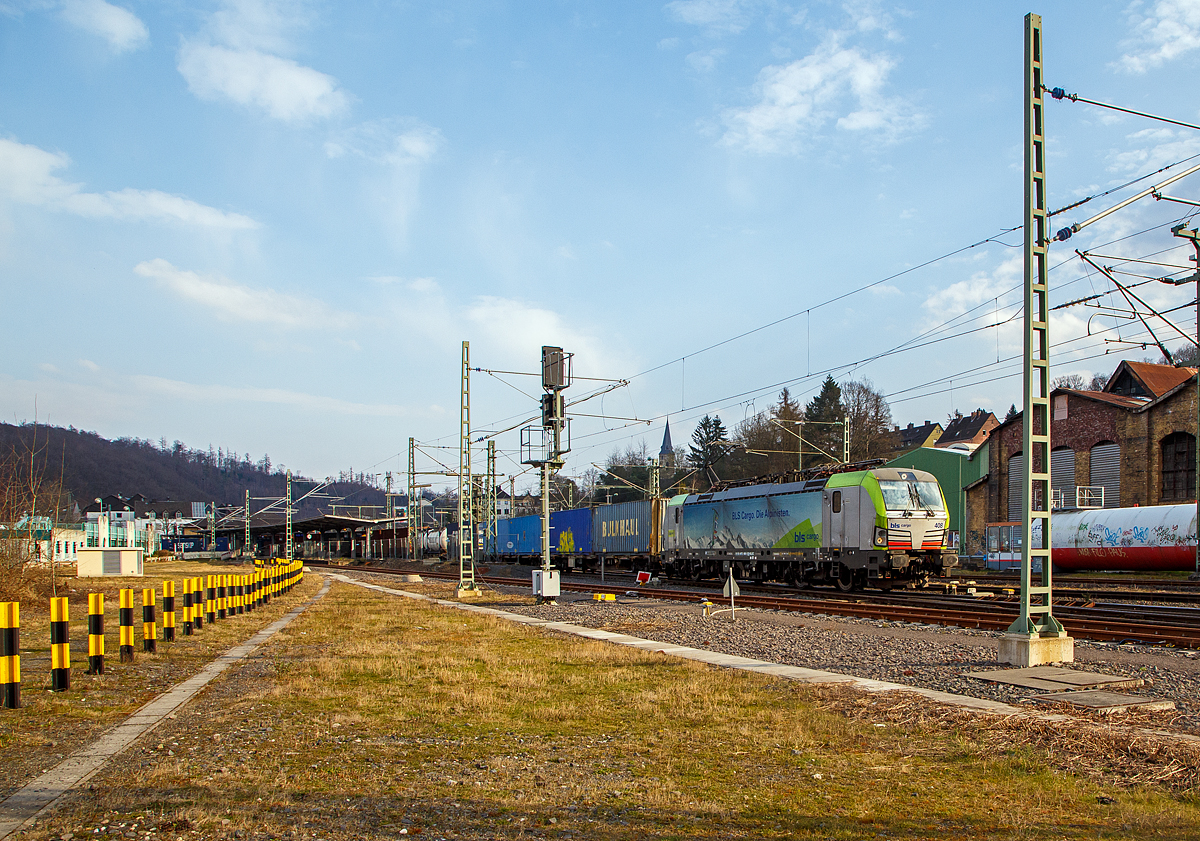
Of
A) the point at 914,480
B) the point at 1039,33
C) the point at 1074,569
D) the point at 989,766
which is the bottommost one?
the point at 1074,569

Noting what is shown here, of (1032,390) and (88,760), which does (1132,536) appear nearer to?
(1032,390)

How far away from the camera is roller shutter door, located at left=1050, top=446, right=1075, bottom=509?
49.5 m

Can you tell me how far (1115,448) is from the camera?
46719mm

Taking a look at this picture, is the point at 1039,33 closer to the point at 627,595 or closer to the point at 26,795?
the point at 26,795

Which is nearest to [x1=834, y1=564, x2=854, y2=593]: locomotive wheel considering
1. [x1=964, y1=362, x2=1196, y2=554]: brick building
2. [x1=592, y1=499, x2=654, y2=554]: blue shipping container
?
[x1=592, y1=499, x2=654, y2=554]: blue shipping container

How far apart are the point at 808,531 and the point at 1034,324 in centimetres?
1686

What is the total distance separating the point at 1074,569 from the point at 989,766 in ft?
131

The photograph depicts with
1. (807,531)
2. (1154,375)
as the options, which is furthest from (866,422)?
(807,531)

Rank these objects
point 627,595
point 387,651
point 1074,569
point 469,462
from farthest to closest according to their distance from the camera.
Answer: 1. point 1074,569
2. point 469,462
3. point 627,595
4. point 387,651

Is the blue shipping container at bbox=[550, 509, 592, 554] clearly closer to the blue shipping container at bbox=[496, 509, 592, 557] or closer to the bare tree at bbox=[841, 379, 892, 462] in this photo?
the blue shipping container at bbox=[496, 509, 592, 557]

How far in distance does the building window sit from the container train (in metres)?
23.4

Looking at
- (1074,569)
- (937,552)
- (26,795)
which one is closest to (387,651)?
(26,795)

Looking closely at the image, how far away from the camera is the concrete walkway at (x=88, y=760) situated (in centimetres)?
520

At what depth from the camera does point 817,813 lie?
5.27 metres
